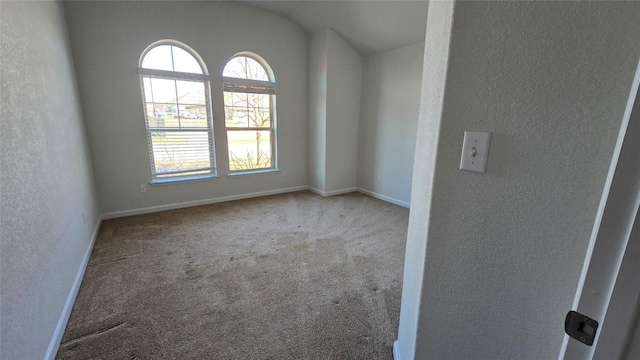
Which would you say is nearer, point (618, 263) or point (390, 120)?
point (618, 263)

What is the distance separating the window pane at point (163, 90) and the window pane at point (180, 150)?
43 centimetres

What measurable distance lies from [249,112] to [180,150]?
3.87ft

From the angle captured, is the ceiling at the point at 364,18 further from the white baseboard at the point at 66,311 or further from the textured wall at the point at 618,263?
the white baseboard at the point at 66,311

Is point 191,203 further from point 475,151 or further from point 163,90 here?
point 475,151

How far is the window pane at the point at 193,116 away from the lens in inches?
146

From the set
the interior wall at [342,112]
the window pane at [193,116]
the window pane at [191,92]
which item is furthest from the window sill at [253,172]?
the window pane at [191,92]

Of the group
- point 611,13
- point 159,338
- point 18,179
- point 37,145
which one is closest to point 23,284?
point 18,179

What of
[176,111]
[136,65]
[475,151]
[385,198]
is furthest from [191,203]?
[475,151]

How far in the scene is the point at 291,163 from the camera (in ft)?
15.5

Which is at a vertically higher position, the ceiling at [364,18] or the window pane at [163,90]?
the ceiling at [364,18]

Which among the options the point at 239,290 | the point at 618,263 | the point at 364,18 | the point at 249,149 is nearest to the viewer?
the point at 618,263

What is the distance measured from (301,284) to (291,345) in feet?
1.90

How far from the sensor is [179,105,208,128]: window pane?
3697mm

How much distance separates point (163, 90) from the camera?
11.5ft
